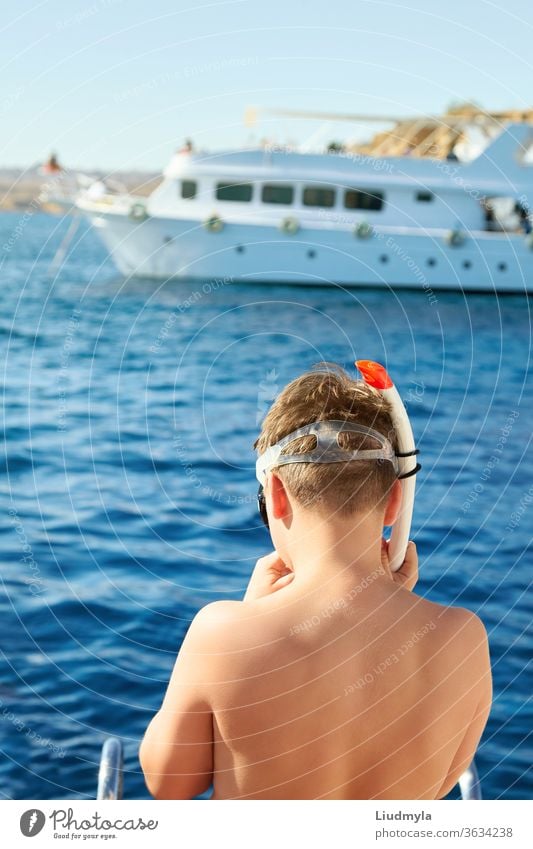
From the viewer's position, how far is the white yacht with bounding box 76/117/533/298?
14531mm

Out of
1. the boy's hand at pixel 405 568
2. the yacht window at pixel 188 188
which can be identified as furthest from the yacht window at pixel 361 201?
the boy's hand at pixel 405 568

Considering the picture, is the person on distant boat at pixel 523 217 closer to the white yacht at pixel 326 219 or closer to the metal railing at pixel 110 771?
the white yacht at pixel 326 219

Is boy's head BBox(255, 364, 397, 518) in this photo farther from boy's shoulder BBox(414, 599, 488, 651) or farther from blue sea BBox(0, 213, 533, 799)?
blue sea BBox(0, 213, 533, 799)

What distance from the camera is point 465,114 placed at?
57.6ft

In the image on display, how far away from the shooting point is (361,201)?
15.5m

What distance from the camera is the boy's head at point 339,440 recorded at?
3.98 ft

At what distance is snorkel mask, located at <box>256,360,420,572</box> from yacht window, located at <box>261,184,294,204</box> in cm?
1412

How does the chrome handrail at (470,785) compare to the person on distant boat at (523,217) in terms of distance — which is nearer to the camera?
the chrome handrail at (470,785)

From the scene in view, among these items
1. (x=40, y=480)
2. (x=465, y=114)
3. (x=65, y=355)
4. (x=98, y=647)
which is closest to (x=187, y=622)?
(x=98, y=647)

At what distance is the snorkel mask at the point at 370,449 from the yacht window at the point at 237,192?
1391 centimetres

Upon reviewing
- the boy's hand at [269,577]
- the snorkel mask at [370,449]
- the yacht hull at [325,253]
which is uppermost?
the yacht hull at [325,253]

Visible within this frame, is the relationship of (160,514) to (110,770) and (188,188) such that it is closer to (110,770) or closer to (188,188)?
(110,770)

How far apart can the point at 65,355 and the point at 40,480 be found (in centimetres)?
498

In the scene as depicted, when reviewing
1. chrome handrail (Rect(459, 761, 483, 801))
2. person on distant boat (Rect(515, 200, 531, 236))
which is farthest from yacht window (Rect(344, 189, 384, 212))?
chrome handrail (Rect(459, 761, 483, 801))
